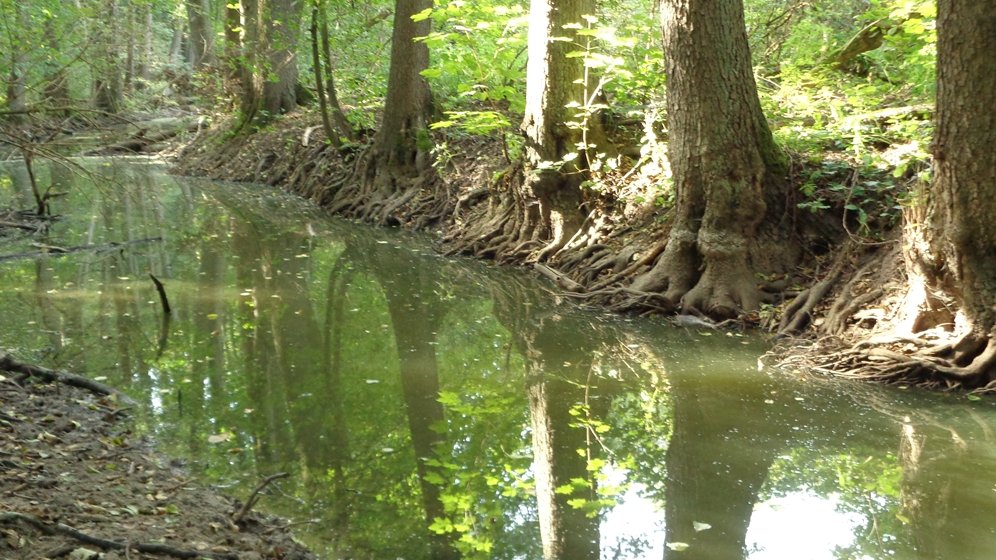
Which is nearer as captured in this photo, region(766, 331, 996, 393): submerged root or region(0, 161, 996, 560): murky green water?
region(0, 161, 996, 560): murky green water

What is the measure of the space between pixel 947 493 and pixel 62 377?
18.7 ft

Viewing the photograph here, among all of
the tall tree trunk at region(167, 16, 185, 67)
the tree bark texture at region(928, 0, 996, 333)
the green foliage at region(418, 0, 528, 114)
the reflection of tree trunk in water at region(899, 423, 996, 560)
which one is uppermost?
the tall tree trunk at region(167, 16, 185, 67)

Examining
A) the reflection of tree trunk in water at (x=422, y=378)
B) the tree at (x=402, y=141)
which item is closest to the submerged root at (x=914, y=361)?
the reflection of tree trunk in water at (x=422, y=378)

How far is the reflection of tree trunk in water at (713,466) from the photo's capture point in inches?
189

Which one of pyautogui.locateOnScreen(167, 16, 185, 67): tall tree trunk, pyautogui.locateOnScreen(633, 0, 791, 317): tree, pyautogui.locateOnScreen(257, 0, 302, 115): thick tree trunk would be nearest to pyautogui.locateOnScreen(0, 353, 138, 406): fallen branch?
pyautogui.locateOnScreen(633, 0, 791, 317): tree

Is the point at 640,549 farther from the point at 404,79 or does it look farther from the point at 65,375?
the point at 404,79

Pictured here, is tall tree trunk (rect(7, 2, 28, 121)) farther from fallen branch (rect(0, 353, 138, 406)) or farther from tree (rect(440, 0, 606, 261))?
tree (rect(440, 0, 606, 261))

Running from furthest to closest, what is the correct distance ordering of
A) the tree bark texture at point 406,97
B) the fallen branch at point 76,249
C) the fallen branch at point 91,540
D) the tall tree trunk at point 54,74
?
the tree bark texture at point 406,97 < the fallen branch at point 76,249 < the tall tree trunk at point 54,74 < the fallen branch at point 91,540

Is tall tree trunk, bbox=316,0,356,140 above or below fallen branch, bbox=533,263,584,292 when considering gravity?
above

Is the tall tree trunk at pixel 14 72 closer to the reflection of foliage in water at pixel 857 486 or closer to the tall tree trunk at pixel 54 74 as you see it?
the tall tree trunk at pixel 54 74

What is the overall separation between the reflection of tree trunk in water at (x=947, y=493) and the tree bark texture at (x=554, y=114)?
6.42m

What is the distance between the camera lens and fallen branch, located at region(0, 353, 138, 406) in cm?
627

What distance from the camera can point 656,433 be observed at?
20.8 ft

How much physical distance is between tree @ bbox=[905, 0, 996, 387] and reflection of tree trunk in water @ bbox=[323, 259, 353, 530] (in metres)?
4.48
